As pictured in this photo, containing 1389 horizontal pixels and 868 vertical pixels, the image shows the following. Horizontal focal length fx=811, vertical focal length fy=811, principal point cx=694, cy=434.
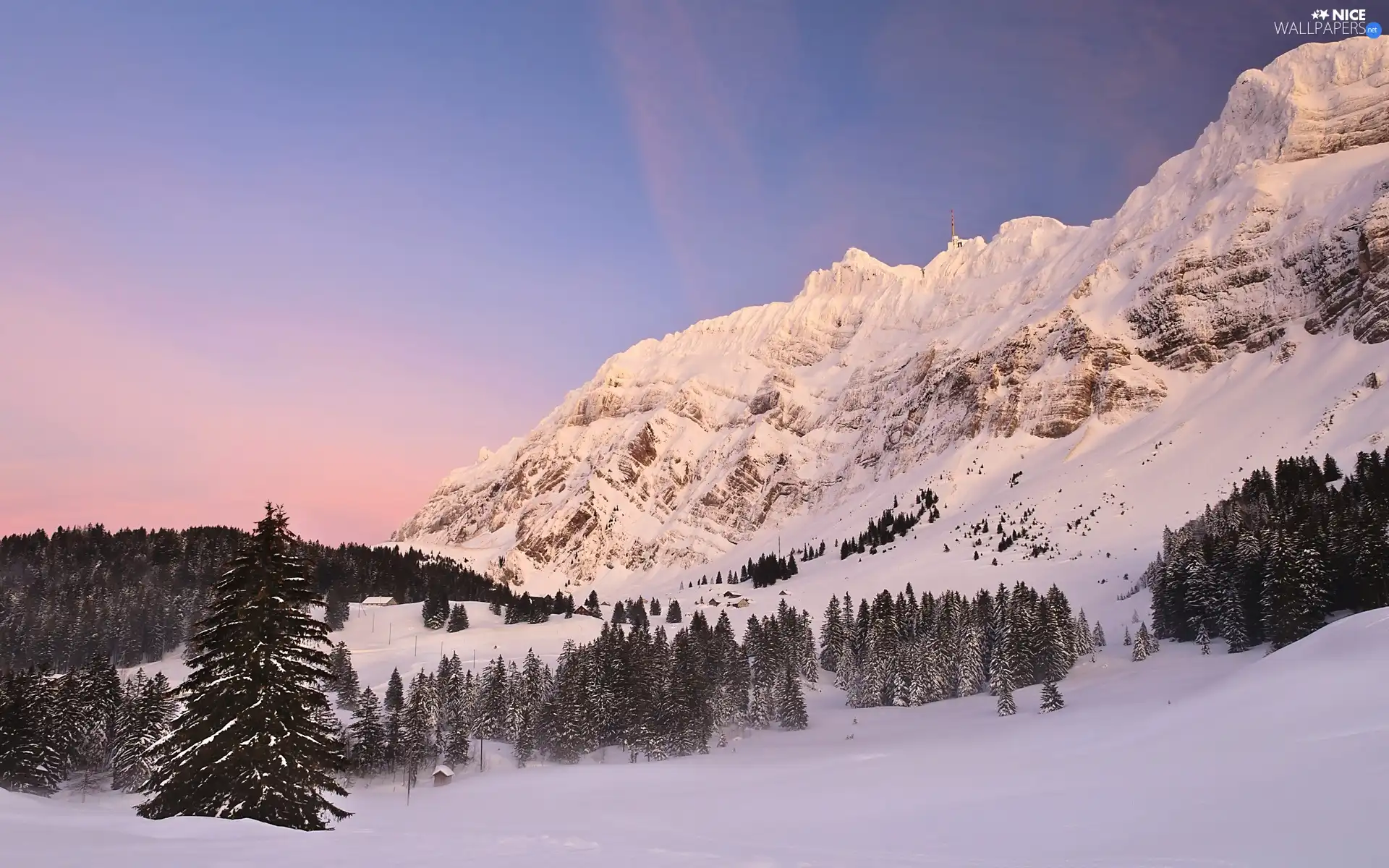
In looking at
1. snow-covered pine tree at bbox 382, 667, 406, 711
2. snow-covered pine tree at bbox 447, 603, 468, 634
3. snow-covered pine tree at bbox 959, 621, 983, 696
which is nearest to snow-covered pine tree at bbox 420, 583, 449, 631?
snow-covered pine tree at bbox 447, 603, 468, 634

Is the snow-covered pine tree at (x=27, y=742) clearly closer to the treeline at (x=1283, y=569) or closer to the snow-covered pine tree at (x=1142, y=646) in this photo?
the snow-covered pine tree at (x=1142, y=646)

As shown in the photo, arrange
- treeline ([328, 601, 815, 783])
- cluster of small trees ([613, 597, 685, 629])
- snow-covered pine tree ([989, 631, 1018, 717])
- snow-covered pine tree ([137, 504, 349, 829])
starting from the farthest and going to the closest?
1. cluster of small trees ([613, 597, 685, 629])
2. treeline ([328, 601, 815, 783])
3. snow-covered pine tree ([989, 631, 1018, 717])
4. snow-covered pine tree ([137, 504, 349, 829])

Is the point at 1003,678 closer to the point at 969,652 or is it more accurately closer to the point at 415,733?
the point at 969,652

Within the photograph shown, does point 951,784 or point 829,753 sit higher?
point 951,784

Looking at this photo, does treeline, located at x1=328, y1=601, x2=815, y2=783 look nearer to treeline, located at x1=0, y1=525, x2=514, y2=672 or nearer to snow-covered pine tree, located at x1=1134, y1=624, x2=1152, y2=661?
treeline, located at x1=0, y1=525, x2=514, y2=672

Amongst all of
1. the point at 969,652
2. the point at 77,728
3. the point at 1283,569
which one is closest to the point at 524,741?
the point at 77,728

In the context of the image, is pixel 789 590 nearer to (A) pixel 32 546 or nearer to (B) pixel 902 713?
(B) pixel 902 713

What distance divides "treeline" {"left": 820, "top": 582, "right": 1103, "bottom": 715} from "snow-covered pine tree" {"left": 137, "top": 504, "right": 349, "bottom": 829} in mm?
62128

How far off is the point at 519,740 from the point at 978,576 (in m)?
91.3

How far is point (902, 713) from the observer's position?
253ft

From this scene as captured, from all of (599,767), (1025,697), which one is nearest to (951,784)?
(599,767)

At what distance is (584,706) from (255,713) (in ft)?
202

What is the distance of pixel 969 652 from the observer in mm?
87062

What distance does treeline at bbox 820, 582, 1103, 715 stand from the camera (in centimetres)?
8100
